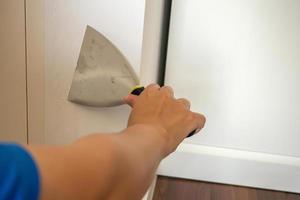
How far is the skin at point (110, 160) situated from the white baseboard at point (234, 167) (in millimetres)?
716

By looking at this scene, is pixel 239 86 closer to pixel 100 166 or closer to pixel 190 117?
pixel 190 117

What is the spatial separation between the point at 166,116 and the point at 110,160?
18cm

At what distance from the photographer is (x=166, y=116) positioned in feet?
1.83

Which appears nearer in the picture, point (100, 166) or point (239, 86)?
point (100, 166)

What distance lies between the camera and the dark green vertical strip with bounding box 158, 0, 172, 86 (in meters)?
1.16

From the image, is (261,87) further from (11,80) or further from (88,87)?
(11,80)

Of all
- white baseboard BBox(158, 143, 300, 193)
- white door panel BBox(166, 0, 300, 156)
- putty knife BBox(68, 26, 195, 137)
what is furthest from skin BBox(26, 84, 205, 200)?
white baseboard BBox(158, 143, 300, 193)

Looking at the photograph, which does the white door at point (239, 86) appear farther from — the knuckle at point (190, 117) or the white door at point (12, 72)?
the knuckle at point (190, 117)

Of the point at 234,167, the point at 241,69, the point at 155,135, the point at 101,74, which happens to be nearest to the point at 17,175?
the point at 155,135

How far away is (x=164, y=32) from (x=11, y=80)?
469mm

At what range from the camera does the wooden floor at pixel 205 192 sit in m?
1.22

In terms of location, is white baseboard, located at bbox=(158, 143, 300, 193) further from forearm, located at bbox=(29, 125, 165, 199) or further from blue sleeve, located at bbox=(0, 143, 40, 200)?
blue sleeve, located at bbox=(0, 143, 40, 200)

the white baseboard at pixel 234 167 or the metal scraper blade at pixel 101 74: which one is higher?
the metal scraper blade at pixel 101 74

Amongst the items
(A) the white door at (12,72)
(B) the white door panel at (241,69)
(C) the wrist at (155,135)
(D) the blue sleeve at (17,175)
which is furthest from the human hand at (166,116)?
(B) the white door panel at (241,69)
